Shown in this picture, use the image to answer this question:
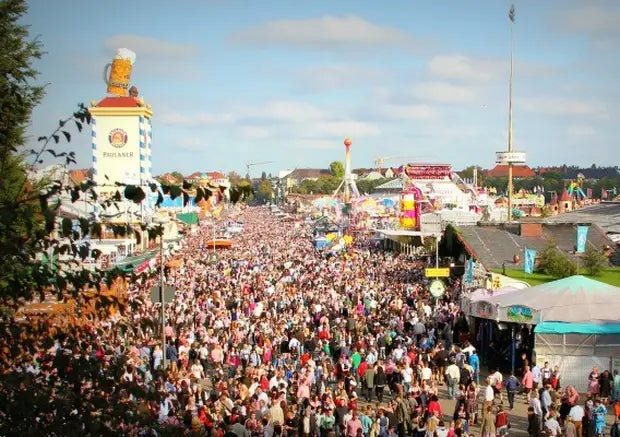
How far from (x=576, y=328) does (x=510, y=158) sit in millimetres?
53374

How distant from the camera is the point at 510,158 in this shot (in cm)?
6925

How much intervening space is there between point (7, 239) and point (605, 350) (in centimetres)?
1513

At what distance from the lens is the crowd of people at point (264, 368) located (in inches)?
231

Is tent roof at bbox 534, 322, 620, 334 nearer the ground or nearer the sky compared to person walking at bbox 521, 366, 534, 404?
nearer the sky

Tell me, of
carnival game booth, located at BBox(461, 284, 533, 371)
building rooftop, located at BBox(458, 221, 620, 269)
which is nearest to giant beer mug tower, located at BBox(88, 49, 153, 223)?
building rooftop, located at BBox(458, 221, 620, 269)

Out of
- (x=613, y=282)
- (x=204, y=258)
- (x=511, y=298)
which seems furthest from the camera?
(x=204, y=258)

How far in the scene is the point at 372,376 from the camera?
56.7 feet

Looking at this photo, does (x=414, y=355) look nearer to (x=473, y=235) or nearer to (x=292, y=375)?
(x=292, y=375)

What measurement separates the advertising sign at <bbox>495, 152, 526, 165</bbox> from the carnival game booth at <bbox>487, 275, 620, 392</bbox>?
5147cm

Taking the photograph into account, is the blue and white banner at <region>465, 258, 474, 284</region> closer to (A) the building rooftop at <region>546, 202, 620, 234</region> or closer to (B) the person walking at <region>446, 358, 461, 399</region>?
(B) the person walking at <region>446, 358, 461, 399</region>

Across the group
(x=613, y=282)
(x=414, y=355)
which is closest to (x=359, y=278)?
Answer: (x=613, y=282)

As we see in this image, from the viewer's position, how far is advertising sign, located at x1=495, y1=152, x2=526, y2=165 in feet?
227

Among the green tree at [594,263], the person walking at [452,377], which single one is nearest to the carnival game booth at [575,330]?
the person walking at [452,377]

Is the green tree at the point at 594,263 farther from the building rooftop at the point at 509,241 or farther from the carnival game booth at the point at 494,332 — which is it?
the carnival game booth at the point at 494,332
